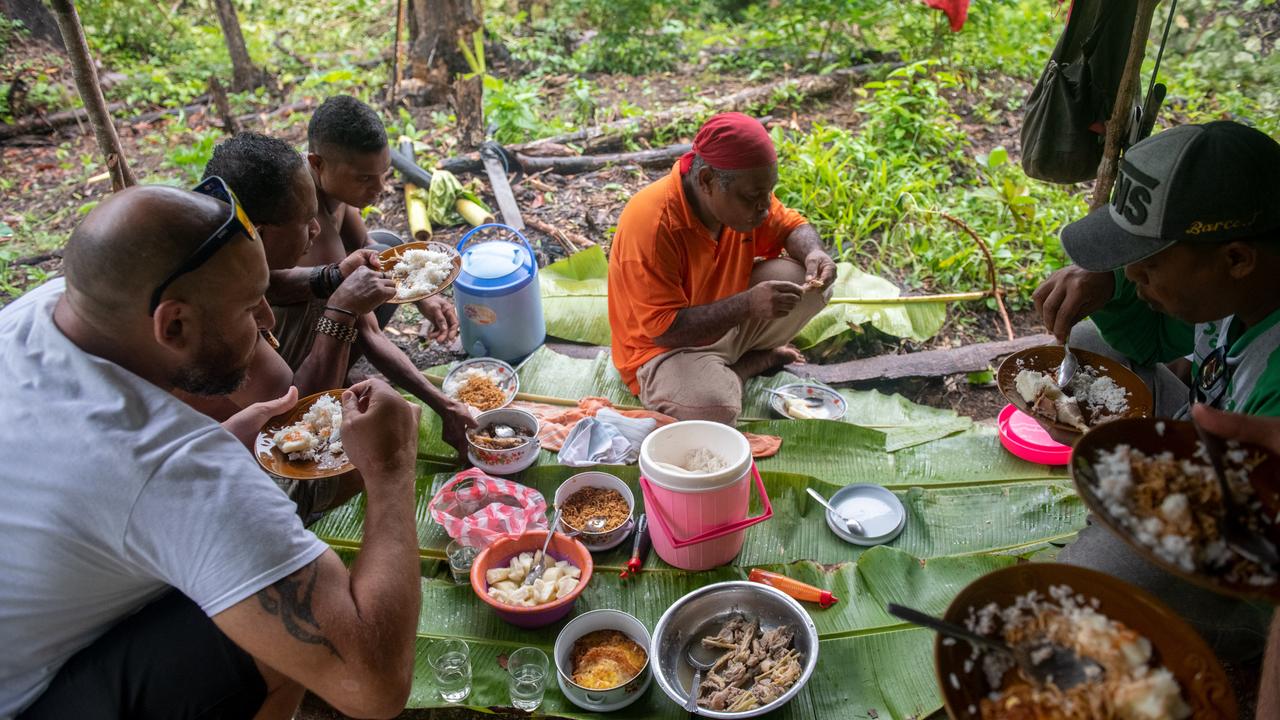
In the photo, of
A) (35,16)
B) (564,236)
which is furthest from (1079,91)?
(35,16)

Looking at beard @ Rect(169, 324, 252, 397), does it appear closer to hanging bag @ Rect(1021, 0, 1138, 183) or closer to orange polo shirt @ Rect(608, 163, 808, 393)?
orange polo shirt @ Rect(608, 163, 808, 393)

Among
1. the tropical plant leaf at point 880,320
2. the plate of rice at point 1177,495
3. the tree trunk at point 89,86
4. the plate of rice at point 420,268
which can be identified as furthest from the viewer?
the tropical plant leaf at point 880,320

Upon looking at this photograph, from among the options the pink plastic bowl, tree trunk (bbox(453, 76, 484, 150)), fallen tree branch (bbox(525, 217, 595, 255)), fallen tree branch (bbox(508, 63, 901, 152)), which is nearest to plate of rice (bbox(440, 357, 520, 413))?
the pink plastic bowl

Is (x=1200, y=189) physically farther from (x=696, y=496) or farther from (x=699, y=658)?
(x=699, y=658)

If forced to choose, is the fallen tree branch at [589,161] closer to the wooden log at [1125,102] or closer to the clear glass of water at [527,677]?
the wooden log at [1125,102]

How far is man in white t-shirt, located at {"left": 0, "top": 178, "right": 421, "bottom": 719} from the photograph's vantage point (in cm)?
172

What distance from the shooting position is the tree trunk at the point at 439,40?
25.2 ft

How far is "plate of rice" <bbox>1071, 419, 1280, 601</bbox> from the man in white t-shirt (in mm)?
1575

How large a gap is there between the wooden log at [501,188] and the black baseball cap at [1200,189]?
158 inches

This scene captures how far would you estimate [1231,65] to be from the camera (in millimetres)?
7066

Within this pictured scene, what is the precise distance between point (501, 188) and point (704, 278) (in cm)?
271

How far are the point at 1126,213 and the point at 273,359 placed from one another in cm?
292

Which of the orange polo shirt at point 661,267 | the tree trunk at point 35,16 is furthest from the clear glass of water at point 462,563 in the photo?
the tree trunk at point 35,16

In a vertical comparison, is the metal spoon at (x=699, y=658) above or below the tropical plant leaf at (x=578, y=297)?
above
